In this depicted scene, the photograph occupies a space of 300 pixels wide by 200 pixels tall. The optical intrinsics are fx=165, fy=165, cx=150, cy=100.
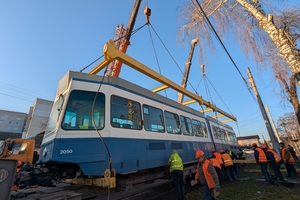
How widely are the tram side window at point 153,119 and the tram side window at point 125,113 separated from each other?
30cm

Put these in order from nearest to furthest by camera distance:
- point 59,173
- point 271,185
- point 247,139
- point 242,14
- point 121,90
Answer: point 59,173 < point 121,90 < point 242,14 < point 271,185 < point 247,139

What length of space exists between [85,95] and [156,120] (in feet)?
9.05

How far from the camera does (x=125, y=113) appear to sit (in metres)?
5.00

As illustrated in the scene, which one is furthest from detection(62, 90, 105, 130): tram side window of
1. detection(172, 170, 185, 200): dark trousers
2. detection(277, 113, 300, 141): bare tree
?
detection(277, 113, 300, 141): bare tree

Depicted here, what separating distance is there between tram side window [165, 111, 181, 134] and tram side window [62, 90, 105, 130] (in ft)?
10.0

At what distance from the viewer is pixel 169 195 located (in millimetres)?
6582

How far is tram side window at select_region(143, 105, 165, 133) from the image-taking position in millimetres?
5650

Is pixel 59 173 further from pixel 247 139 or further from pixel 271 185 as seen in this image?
pixel 247 139

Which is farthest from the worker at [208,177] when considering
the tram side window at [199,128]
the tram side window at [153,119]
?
the tram side window at [199,128]

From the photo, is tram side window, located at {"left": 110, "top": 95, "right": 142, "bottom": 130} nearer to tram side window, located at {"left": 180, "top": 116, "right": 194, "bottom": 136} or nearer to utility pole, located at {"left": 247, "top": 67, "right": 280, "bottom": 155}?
tram side window, located at {"left": 180, "top": 116, "right": 194, "bottom": 136}

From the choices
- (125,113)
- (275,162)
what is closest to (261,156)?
(275,162)

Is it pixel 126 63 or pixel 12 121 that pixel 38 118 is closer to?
pixel 12 121

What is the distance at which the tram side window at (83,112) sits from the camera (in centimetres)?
407

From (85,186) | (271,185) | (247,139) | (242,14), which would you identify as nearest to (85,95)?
(85,186)
